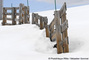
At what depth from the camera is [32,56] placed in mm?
4883

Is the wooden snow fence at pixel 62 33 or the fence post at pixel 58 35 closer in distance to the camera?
the wooden snow fence at pixel 62 33

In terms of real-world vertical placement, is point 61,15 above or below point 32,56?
above

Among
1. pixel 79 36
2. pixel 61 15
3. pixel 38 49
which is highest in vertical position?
pixel 61 15

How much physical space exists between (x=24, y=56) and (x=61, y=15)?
76.1 inches

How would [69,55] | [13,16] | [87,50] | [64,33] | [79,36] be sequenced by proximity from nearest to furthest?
[69,55], [87,50], [64,33], [79,36], [13,16]

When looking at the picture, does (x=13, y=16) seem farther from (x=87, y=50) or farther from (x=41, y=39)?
(x=87, y=50)

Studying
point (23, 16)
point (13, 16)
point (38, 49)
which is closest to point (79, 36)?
point (38, 49)

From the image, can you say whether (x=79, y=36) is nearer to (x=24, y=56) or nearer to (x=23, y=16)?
(x=24, y=56)

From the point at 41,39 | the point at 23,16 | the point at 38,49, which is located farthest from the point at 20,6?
the point at 38,49

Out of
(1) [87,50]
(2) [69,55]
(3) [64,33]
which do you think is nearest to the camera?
(2) [69,55]

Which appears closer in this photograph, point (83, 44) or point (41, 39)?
point (83, 44)

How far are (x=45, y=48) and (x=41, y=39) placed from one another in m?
1.01

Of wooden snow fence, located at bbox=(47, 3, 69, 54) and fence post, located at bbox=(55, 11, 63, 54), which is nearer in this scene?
wooden snow fence, located at bbox=(47, 3, 69, 54)

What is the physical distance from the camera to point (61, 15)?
17.3 ft
